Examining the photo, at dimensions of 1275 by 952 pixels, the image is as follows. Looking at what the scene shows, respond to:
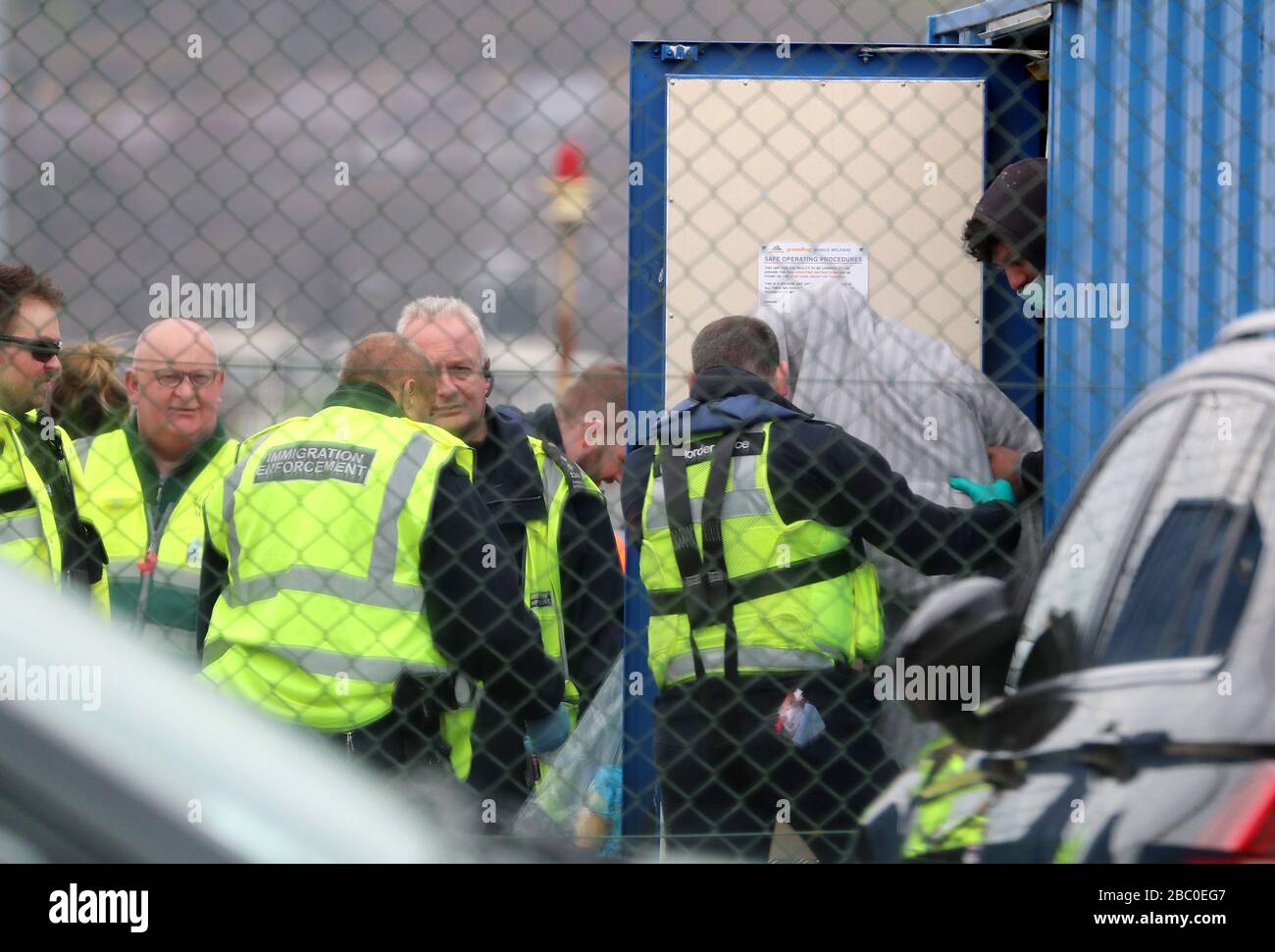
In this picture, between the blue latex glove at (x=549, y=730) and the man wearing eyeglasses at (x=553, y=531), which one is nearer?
the blue latex glove at (x=549, y=730)

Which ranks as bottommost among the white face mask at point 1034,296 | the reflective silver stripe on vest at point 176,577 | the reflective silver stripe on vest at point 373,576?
the reflective silver stripe on vest at point 176,577

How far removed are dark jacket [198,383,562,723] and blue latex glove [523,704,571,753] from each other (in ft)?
0.39

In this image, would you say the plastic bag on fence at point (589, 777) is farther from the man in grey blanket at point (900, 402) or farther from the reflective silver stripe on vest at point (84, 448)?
the reflective silver stripe on vest at point (84, 448)

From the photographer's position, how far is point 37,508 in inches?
133

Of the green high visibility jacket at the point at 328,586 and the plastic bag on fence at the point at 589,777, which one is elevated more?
the green high visibility jacket at the point at 328,586

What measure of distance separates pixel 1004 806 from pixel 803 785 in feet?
2.49

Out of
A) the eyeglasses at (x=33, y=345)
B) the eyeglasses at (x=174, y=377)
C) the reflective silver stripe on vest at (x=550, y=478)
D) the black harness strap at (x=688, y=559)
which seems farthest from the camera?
the reflective silver stripe on vest at (x=550, y=478)

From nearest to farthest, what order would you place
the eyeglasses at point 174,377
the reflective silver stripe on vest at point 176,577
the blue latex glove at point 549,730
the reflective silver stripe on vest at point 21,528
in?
the reflective silver stripe on vest at point 21,528 < the blue latex glove at point 549,730 < the reflective silver stripe on vest at point 176,577 < the eyeglasses at point 174,377

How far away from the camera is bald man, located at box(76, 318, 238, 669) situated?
3.78 meters

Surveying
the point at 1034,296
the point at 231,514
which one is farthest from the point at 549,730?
the point at 1034,296

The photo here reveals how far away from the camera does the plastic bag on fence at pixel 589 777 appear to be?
3.91m

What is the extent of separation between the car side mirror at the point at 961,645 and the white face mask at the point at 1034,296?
3.48 feet

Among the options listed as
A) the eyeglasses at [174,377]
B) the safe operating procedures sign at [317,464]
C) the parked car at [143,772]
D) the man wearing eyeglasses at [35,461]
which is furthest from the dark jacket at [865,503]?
the parked car at [143,772]

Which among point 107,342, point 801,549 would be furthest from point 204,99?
point 801,549
